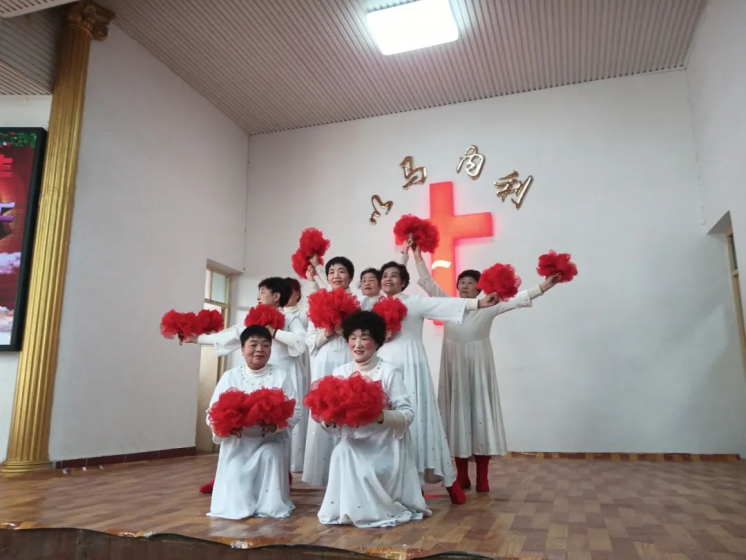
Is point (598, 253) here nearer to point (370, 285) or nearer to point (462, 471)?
point (462, 471)

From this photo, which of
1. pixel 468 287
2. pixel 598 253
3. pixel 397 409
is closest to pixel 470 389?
pixel 468 287

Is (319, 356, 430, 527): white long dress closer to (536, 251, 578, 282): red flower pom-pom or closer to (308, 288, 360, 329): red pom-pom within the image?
(308, 288, 360, 329): red pom-pom

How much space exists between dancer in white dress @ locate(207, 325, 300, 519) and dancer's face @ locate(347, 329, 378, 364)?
498mm

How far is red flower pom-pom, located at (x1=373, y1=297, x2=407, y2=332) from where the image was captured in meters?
3.19

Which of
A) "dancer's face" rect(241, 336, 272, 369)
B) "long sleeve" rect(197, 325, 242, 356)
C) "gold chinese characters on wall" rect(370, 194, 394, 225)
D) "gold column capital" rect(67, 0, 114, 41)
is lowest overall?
"dancer's face" rect(241, 336, 272, 369)

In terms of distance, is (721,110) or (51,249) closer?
(51,249)

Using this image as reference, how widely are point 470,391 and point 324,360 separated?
1014 millimetres

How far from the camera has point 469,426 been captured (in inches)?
148

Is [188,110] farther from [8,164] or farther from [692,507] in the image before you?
[692,507]

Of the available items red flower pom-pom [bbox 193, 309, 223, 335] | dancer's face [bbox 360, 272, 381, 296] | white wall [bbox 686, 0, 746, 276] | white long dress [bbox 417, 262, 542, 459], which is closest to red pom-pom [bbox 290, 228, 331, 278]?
dancer's face [bbox 360, 272, 381, 296]

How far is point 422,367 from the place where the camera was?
3.38 metres

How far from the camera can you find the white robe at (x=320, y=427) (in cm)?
329

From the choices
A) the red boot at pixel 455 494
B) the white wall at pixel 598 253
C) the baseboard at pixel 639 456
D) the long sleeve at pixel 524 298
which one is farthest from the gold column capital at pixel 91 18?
the baseboard at pixel 639 456

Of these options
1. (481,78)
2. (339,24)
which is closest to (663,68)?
(481,78)
